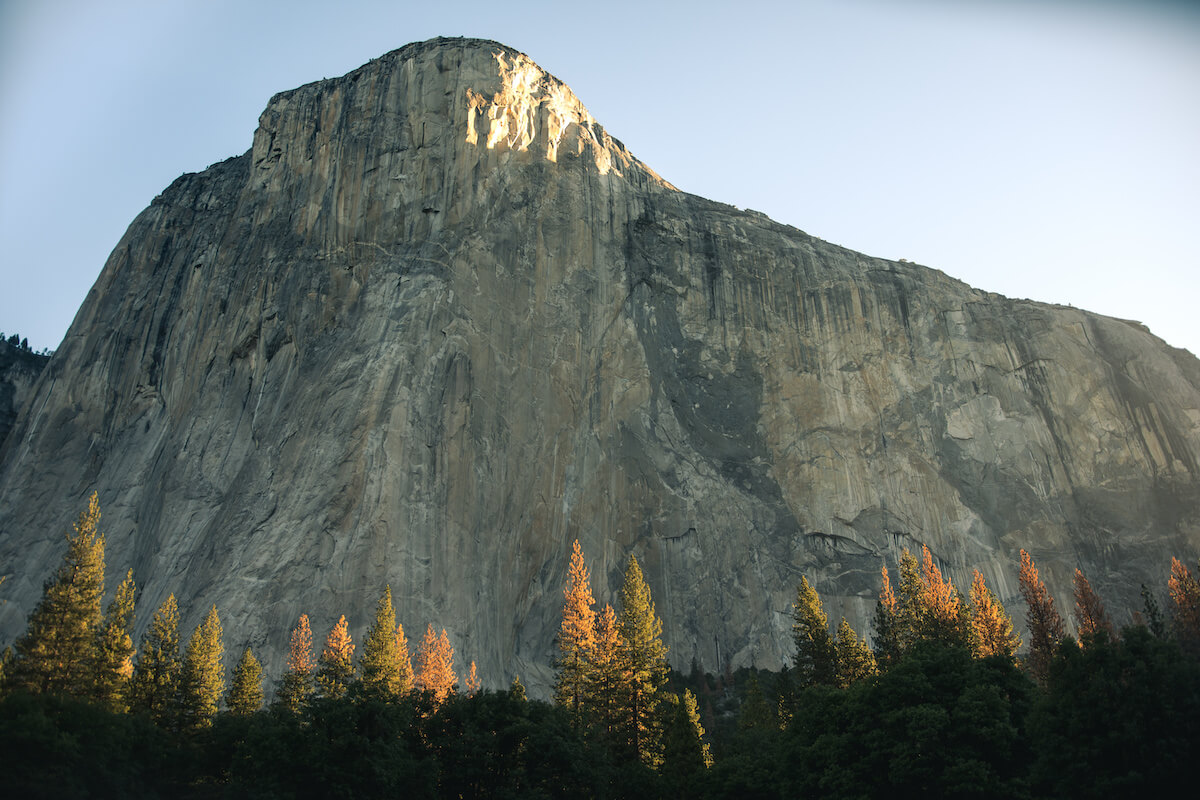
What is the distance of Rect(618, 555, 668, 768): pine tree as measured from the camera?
37.4 meters

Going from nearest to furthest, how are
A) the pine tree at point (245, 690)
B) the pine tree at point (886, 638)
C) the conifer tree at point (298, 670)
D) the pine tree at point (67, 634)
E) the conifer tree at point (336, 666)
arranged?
the pine tree at point (67, 634) < the conifer tree at point (336, 666) < the pine tree at point (245, 690) < the conifer tree at point (298, 670) < the pine tree at point (886, 638)

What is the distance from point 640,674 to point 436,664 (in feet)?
31.6

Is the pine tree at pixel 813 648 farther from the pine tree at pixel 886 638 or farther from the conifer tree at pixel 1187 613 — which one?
the conifer tree at pixel 1187 613

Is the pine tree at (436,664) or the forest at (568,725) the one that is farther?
the pine tree at (436,664)

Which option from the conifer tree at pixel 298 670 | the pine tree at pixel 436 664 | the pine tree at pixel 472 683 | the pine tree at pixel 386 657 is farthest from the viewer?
the pine tree at pixel 472 683

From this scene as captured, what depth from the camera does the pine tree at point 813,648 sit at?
4284cm

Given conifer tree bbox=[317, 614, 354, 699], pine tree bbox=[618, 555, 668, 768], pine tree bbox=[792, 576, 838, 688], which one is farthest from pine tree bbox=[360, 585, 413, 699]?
pine tree bbox=[792, 576, 838, 688]

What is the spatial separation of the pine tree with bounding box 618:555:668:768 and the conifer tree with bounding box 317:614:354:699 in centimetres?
1055

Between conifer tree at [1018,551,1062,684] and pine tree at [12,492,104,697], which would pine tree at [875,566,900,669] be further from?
pine tree at [12,492,104,697]

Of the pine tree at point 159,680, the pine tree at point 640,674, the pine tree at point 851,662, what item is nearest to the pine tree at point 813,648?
the pine tree at point 851,662

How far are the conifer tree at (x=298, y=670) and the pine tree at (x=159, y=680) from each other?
14.2ft

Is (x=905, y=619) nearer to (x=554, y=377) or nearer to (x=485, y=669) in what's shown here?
(x=485, y=669)

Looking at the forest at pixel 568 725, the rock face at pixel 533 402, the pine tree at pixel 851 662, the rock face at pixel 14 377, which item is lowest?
the forest at pixel 568 725

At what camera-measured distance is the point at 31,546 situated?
6238 centimetres
